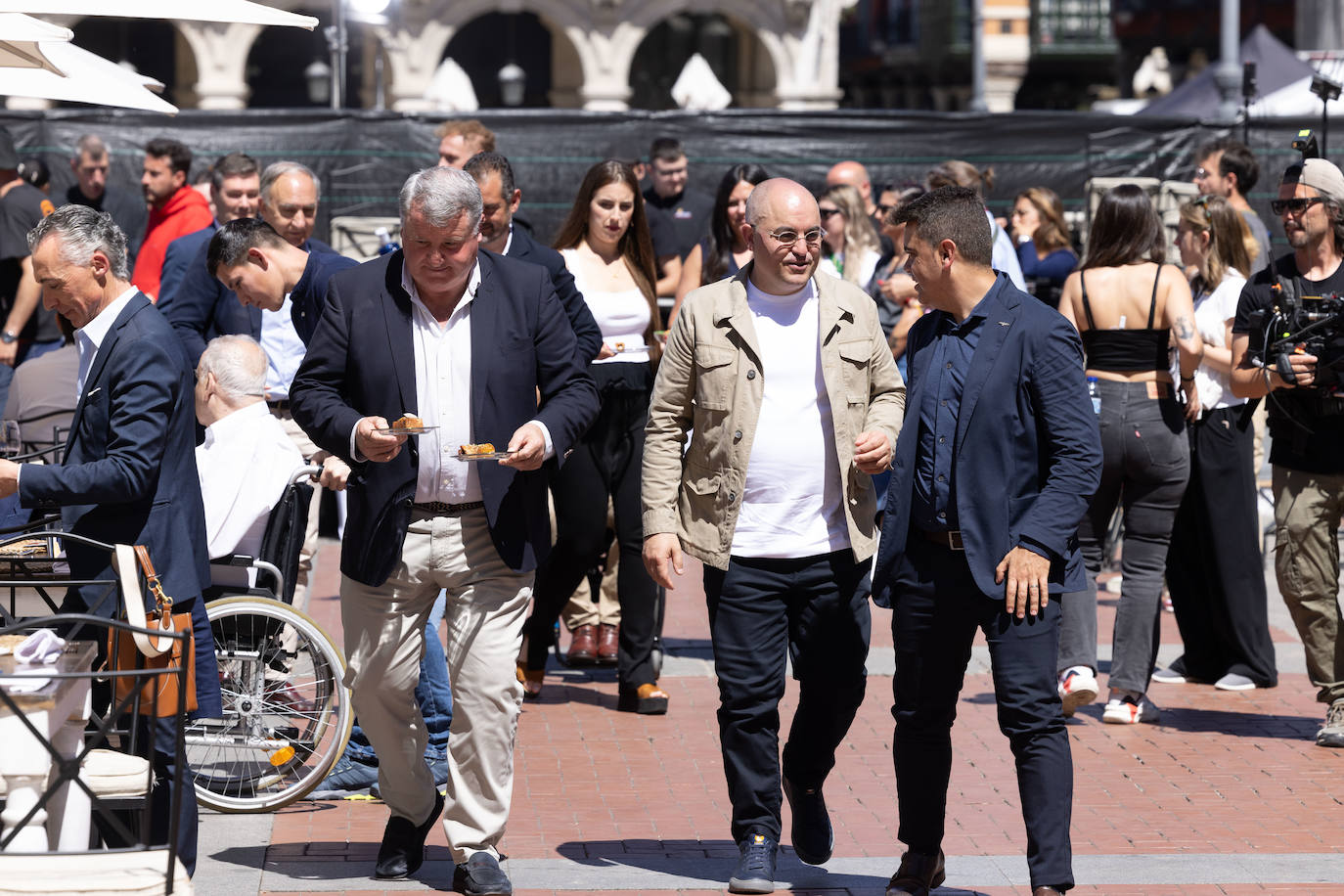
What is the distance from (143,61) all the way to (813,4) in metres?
14.6

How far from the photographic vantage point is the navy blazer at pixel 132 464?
198 inches

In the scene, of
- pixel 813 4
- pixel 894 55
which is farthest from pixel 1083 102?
pixel 813 4

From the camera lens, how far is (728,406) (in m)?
5.48

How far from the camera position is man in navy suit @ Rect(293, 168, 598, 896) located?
527cm

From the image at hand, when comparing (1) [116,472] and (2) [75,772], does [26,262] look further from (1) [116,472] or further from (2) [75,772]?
(2) [75,772]

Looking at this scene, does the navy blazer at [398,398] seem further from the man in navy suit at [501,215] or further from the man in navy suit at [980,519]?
the man in navy suit at [501,215]

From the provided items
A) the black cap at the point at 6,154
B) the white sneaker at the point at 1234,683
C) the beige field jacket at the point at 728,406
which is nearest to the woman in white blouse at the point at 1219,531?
the white sneaker at the point at 1234,683

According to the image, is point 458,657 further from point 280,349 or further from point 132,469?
point 280,349

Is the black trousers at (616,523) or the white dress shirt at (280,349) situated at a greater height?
the white dress shirt at (280,349)

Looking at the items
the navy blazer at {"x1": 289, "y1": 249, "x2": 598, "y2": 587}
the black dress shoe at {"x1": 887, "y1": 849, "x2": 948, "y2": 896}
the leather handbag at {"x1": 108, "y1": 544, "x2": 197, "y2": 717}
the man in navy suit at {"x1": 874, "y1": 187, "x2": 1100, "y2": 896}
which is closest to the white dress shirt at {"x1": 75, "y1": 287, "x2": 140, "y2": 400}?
the navy blazer at {"x1": 289, "y1": 249, "x2": 598, "y2": 587}

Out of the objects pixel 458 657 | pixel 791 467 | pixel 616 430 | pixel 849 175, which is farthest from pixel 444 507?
pixel 849 175

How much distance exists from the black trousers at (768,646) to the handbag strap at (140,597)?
1.56 meters

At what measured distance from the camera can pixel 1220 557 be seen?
835 cm

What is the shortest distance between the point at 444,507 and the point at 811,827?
4.71 feet
